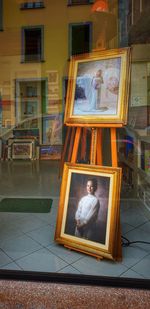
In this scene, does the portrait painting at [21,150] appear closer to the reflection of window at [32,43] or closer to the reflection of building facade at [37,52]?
the reflection of building facade at [37,52]

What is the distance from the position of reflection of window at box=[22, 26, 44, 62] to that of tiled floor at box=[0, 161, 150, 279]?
1125 millimetres

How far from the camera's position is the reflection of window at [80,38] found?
2.12 meters

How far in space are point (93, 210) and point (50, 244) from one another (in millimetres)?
473

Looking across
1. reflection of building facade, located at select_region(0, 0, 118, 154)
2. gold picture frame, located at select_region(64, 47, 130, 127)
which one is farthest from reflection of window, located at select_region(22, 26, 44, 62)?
gold picture frame, located at select_region(64, 47, 130, 127)

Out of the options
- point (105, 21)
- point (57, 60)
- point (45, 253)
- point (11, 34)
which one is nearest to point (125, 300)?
point (45, 253)

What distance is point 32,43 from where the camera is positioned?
99.7 inches

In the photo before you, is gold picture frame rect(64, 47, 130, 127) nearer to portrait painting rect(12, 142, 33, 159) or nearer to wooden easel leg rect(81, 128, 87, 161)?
wooden easel leg rect(81, 128, 87, 161)

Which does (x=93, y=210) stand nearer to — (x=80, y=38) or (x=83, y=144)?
(x=83, y=144)

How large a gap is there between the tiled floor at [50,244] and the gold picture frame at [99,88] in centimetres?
82

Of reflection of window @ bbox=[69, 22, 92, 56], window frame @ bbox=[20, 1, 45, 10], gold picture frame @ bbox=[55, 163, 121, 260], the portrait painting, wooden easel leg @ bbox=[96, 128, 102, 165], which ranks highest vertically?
window frame @ bbox=[20, 1, 45, 10]

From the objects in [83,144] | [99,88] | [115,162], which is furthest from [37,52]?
[115,162]

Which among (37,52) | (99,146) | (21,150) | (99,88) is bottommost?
(21,150)

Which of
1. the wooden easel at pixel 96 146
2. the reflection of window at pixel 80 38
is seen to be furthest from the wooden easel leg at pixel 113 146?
the reflection of window at pixel 80 38

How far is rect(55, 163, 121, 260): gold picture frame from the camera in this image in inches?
65.3
